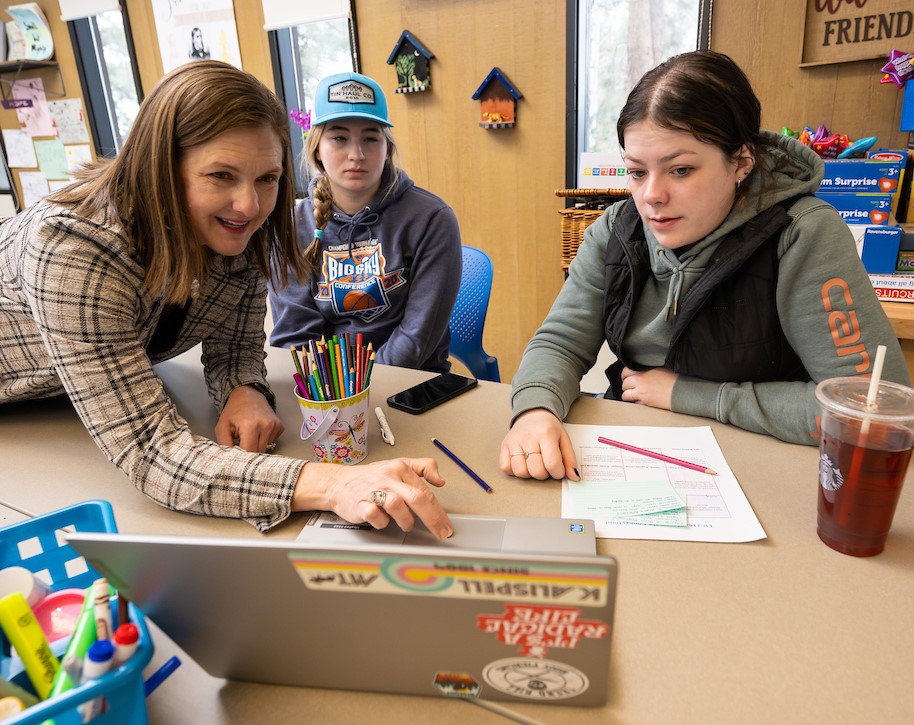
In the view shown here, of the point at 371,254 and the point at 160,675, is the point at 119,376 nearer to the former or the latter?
the point at 160,675

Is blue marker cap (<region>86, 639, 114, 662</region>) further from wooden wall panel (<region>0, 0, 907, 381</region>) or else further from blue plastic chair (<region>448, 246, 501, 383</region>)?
wooden wall panel (<region>0, 0, 907, 381</region>)

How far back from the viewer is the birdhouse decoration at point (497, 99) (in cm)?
261

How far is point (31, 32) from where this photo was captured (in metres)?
3.69

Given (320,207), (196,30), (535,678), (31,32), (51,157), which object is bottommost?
(535,678)

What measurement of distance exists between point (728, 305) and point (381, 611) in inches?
32.9

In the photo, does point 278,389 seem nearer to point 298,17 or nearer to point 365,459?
point 365,459

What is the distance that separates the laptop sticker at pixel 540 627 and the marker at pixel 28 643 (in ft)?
1.02

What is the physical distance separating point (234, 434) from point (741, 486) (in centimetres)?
72

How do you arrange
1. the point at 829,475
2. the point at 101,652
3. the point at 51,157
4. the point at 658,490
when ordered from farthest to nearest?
1. the point at 51,157
2. the point at 658,490
3. the point at 829,475
4. the point at 101,652

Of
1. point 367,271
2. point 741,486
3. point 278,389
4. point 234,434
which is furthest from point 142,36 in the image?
point 741,486

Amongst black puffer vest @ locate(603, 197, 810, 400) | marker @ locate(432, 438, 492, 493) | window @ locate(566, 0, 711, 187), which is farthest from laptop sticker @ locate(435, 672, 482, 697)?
window @ locate(566, 0, 711, 187)

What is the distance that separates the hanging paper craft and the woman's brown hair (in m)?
3.56

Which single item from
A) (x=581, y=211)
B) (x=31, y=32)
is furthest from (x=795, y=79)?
(x=31, y=32)

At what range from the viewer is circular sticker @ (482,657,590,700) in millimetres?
486
